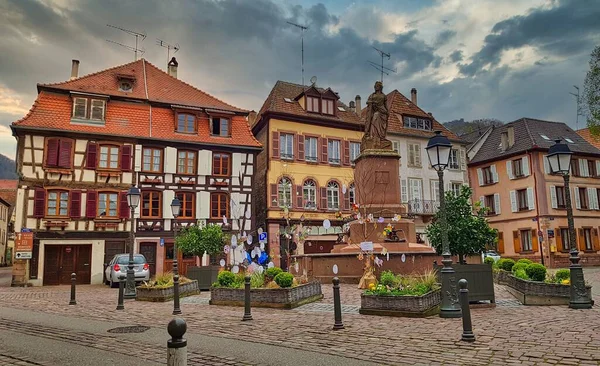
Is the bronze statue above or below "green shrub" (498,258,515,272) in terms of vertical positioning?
above

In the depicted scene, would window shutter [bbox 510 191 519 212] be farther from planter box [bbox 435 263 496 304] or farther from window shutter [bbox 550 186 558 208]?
planter box [bbox 435 263 496 304]

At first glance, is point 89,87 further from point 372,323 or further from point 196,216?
point 372,323

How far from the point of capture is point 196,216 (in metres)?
30.2

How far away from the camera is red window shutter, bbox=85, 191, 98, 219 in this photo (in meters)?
27.7

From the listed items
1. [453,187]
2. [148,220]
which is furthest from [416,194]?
[148,220]

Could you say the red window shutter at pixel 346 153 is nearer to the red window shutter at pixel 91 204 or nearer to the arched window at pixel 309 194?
the arched window at pixel 309 194

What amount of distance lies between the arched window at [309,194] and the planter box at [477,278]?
23770 mm

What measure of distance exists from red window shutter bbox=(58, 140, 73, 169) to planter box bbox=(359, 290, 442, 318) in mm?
22790

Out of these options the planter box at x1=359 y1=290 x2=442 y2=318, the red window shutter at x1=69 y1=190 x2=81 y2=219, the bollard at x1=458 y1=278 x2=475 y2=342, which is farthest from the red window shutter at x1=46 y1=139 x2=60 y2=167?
the bollard at x1=458 y1=278 x2=475 y2=342

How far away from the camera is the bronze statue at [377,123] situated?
19266 millimetres

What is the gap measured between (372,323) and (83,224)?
75.1 feet

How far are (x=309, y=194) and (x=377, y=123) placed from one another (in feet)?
53.0

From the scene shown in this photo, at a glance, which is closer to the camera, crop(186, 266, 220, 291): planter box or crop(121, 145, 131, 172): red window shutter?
crop(186, 266, 220, 291): planter box

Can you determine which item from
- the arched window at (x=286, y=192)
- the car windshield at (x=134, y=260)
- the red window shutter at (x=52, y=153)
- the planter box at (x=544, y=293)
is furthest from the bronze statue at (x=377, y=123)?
the red window shutter at (x=52, y=153)
